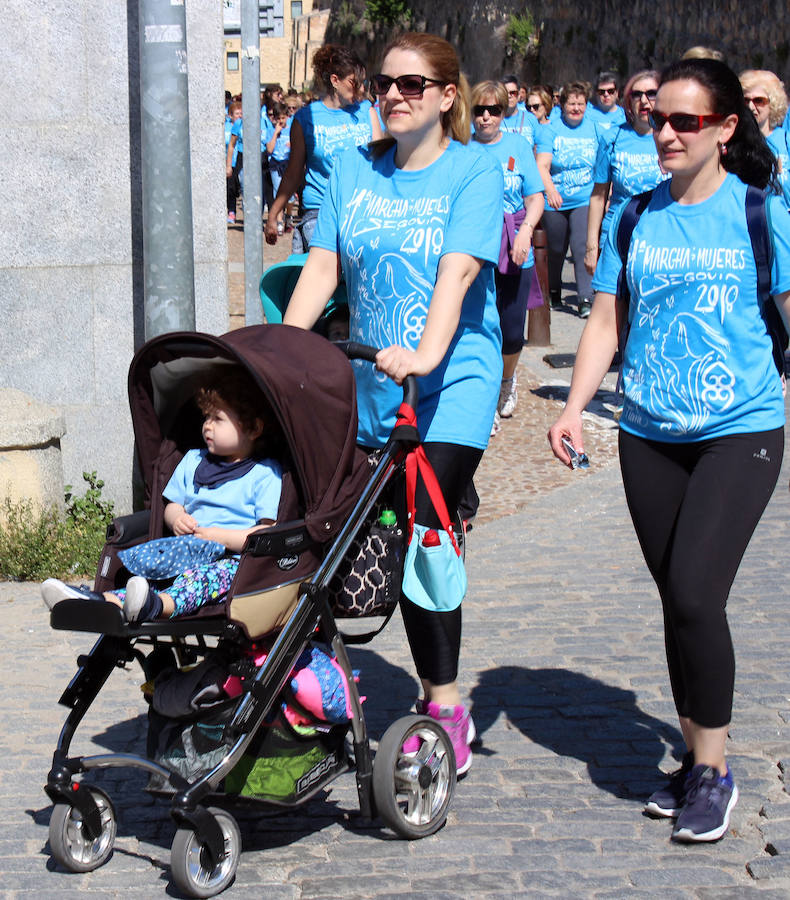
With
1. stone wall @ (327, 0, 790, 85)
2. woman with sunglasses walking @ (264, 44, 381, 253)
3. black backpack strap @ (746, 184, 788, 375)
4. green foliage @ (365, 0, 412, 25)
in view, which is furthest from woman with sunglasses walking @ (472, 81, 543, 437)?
green foliage @ (365, 0, 412, 25)

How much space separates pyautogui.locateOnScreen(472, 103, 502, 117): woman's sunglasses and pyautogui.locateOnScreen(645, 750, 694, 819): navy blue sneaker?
568cm

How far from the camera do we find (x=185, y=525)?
3697 mm

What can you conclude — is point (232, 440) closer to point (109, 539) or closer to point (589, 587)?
point (109, 539)

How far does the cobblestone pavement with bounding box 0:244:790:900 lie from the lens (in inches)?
144

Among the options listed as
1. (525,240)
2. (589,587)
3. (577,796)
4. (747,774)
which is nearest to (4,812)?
(577,796)

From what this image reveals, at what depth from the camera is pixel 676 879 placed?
361 centimetres

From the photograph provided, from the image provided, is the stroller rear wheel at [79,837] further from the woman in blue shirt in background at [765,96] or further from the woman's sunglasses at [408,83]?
the woman in blue shirt in background at [765,96]

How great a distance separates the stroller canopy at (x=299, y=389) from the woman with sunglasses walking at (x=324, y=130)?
5253 millimetres

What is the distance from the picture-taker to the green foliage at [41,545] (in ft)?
21.2

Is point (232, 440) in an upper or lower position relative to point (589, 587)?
upper

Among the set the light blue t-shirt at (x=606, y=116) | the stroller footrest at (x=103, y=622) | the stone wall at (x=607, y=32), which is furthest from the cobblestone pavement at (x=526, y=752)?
the stone wall at (x=607, y=32)

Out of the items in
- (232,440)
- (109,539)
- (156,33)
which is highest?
(156,33)

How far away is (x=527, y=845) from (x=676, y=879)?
432mm

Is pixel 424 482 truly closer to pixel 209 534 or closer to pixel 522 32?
pixel 209 534
